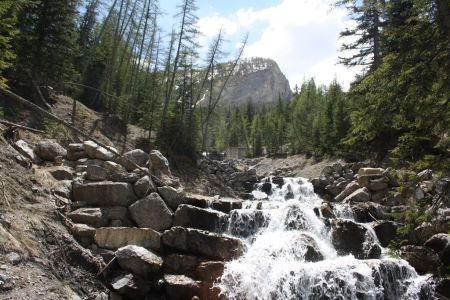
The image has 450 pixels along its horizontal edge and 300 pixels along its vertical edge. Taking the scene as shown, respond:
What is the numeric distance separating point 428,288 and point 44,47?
17.4m

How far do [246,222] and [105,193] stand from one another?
15.6 feet

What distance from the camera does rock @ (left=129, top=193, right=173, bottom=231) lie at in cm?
1195

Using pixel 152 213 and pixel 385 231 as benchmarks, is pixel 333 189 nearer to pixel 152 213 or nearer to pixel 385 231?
pixel 385 231

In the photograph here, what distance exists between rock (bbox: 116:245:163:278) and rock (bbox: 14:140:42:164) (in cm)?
396

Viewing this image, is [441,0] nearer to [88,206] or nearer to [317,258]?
[317,258]

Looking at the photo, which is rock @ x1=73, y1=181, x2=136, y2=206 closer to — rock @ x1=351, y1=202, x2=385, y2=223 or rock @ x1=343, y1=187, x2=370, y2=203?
rock @ x1=351, y1=202, x2=385, y2=223

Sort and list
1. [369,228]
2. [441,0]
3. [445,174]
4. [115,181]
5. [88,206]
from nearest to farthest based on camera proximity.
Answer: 1. [441,0]
2. [445,174]
3. [88,206]
4. [115,181]
5. [369,228]

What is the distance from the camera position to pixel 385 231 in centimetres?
1331

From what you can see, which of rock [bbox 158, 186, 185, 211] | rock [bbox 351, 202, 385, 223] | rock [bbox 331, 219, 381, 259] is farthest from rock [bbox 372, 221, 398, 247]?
rock [bbox 158, 186, 185, 211]

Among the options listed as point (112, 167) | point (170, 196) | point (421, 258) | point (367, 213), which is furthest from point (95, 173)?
point (367, 213)

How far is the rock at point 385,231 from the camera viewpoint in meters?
13.2

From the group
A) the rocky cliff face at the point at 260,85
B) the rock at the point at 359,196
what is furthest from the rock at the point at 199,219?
the rocky cliff face at the point at 260,85

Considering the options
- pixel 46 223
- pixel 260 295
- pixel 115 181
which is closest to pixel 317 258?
pixel 260 295

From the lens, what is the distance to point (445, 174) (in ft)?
23.4
